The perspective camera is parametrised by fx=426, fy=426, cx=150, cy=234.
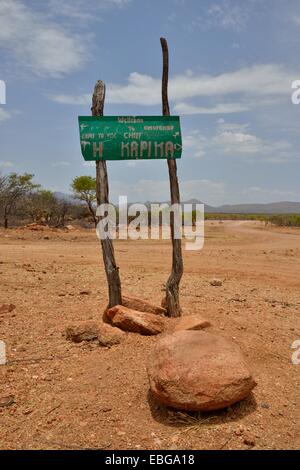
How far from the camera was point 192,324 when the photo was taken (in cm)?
486

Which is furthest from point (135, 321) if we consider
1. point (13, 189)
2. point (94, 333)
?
point (13, 189)

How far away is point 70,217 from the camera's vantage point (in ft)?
119

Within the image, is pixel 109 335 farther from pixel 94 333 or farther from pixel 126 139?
pixel 126 139

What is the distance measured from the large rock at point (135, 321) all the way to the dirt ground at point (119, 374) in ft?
0.39

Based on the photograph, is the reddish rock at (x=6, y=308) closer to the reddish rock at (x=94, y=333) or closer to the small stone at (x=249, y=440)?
the reddish rock at (x=94, y=333)

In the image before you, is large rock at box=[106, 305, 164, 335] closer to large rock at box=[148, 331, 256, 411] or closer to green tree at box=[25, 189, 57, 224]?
large rock at box=[148, 331, 256, 411]

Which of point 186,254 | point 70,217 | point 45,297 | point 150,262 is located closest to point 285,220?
point 70,217

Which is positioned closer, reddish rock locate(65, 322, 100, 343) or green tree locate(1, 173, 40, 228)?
reddish rock locate(65, 322, 100, 343)

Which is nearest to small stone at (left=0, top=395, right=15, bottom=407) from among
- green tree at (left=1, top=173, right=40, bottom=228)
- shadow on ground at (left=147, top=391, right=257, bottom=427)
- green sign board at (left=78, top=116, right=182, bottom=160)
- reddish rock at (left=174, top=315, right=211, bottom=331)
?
shadow on ground at (left=147, top=391, right=257, bottom=427)

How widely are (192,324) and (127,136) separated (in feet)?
7.57

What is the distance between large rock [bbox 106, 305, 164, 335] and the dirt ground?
119mm

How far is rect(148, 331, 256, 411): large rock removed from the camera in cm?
326

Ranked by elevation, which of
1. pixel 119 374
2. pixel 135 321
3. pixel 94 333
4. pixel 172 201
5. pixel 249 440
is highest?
pixel 172 201
